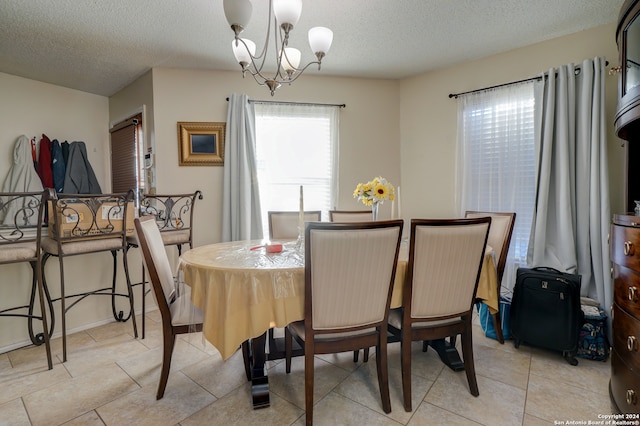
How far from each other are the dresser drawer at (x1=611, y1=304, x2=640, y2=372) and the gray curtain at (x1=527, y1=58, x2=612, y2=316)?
1136mm

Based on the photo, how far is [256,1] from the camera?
6.90ft

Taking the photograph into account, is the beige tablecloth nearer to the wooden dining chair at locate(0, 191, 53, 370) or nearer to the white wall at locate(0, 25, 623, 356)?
the wooden dining chair at locate(0, 191, 53, 370)

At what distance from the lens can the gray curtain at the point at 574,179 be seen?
2.32 meters

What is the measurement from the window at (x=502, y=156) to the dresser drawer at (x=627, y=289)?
1.47 m

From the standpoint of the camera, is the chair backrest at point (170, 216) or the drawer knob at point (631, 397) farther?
the chair backrest at point (170, 216)

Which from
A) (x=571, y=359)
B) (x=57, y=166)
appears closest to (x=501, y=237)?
(x=571, y=359)

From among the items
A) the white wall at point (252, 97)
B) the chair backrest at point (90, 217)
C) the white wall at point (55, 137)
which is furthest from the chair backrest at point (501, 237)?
the white wall at point (55, 137)

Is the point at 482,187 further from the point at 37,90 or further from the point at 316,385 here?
the point at 37,90

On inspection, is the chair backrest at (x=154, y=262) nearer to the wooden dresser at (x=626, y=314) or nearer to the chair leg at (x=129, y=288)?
the chair leg at (x=129, y=288)

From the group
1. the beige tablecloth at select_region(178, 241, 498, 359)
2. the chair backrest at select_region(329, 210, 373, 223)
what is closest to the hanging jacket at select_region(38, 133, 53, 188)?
the beige tablecloth at select_region(178, 241, 498, 359)

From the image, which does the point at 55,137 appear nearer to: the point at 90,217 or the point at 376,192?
the point at 90,217

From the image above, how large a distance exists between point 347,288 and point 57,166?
389 cm

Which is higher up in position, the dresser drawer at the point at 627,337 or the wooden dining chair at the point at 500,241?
the wooden dining chair at the point at 500,241

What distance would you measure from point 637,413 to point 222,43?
11.1 feet
